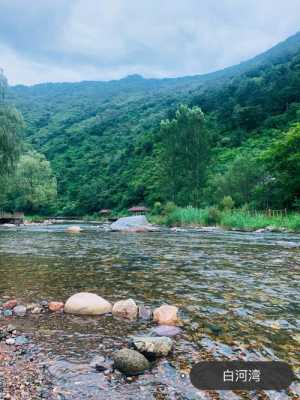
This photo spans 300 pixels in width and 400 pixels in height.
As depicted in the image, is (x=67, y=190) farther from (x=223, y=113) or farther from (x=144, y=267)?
(x=144, y=267)

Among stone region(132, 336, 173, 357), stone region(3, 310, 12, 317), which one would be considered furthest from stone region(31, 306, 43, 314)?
stone region(132, 336, 173, 357)

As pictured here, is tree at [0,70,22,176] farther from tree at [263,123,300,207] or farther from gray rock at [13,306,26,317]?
tree at [263,123,300,207]

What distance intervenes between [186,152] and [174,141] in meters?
2.24

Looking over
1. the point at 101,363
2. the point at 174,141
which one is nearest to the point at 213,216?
the point at 174,141

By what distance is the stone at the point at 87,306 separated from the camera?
5.15 metres

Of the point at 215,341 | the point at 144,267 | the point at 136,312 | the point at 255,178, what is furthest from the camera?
the point at 255,178

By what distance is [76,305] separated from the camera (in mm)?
5207

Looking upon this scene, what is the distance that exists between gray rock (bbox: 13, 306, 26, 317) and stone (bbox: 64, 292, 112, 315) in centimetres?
61

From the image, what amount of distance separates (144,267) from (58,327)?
175 inches

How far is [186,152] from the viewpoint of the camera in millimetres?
45656

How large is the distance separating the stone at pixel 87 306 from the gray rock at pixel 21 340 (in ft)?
3.53

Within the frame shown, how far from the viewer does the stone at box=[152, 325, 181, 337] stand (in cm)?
431

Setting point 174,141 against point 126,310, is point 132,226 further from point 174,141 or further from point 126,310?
point 126,310

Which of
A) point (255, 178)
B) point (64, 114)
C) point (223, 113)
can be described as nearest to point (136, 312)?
point (255, 178)
